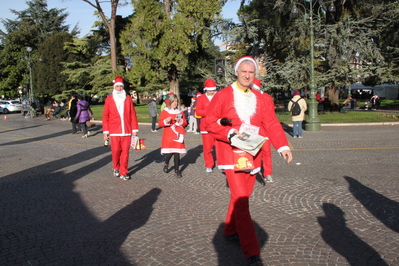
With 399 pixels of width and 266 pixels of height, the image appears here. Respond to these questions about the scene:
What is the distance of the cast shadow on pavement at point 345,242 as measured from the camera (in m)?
3.70

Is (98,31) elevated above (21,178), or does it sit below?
above

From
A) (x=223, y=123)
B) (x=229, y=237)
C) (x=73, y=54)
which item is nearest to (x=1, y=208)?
(x=229, y=237)

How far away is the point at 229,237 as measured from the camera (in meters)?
4.23

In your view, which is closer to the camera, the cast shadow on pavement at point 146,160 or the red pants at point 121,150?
the red pants at point 121,150

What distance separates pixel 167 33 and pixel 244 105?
23908mm

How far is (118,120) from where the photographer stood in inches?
291

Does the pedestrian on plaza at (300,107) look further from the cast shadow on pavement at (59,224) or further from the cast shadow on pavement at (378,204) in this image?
the cast shadow on pavement at (59,224)

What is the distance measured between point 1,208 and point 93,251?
2.43m

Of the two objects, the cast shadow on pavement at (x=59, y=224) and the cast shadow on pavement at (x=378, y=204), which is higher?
the cast shadow on pavement at (x=59, y=224)

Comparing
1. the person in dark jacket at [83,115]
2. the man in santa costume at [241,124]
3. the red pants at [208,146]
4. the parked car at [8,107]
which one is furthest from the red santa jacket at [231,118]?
the parked car at [8,107]

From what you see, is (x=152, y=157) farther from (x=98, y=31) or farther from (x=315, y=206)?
(x=98, y=31)

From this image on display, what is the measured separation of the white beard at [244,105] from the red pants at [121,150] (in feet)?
13.6

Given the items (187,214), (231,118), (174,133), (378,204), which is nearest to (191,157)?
(174,133)

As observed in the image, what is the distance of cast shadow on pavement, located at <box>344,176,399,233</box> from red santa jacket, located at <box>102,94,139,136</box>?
4.18 m
